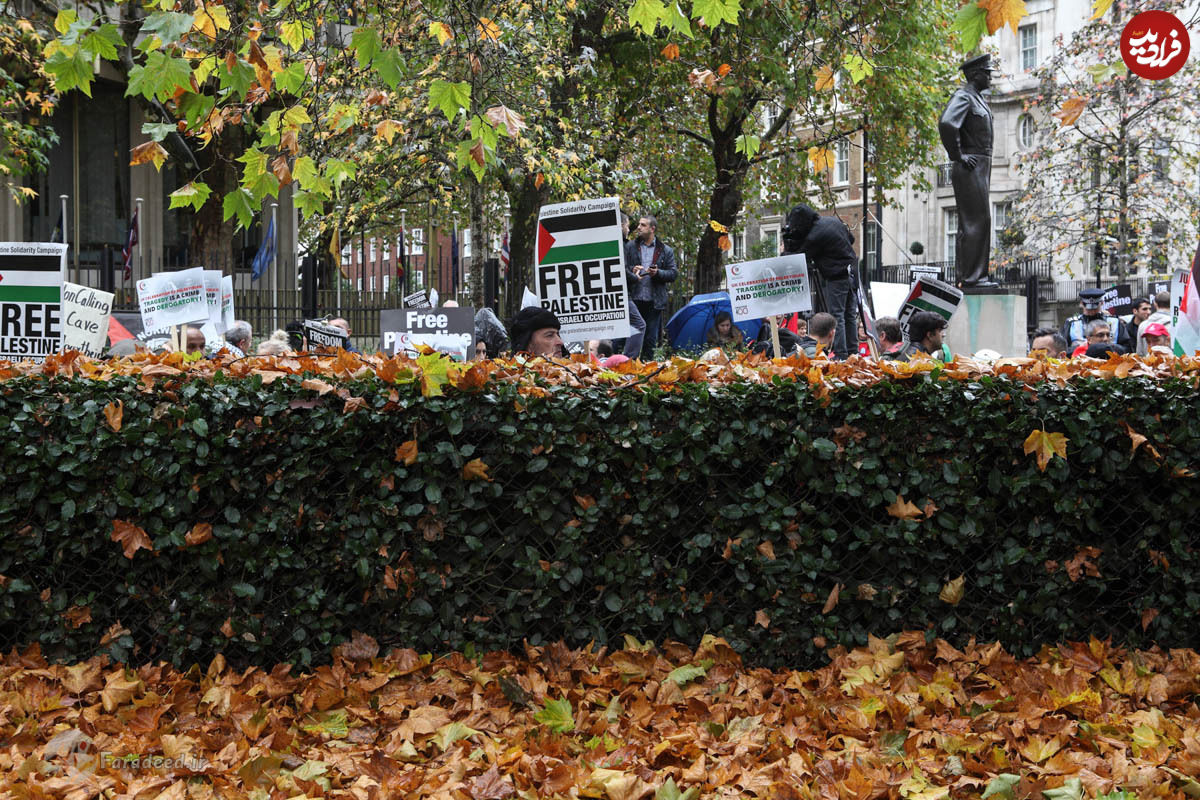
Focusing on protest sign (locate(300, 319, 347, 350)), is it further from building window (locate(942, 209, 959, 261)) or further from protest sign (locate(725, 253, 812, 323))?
building window (locate(942, 209, 959, 261))

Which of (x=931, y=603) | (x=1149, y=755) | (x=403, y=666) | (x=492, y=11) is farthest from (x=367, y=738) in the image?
(x=492, y=11)

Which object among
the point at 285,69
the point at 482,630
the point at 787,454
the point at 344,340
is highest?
the point at 285,69

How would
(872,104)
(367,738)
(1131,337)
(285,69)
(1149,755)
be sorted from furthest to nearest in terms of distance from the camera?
1. (872,104)
2. (1131,337)
3. (285,69)
4. (367,738)
5. (1149,755)

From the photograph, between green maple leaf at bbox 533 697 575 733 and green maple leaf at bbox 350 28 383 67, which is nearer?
green maple leaf at bbox 533 697 575 733

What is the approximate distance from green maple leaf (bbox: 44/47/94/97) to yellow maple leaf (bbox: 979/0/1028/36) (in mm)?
3917

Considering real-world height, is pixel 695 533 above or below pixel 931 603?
above

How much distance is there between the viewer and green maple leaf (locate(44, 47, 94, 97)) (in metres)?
5.30

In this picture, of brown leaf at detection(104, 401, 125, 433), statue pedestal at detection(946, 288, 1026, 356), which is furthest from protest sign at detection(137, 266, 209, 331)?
statue pedestal at detection(946, 288, 1026, 356)

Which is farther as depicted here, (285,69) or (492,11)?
(492,11)

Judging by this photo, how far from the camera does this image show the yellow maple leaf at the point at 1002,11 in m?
5.02

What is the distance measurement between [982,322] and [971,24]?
924 cm

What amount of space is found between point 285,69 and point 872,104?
19.3 meters

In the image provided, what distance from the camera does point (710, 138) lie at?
27.2 m

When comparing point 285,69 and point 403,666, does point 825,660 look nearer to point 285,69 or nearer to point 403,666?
point 403,666
